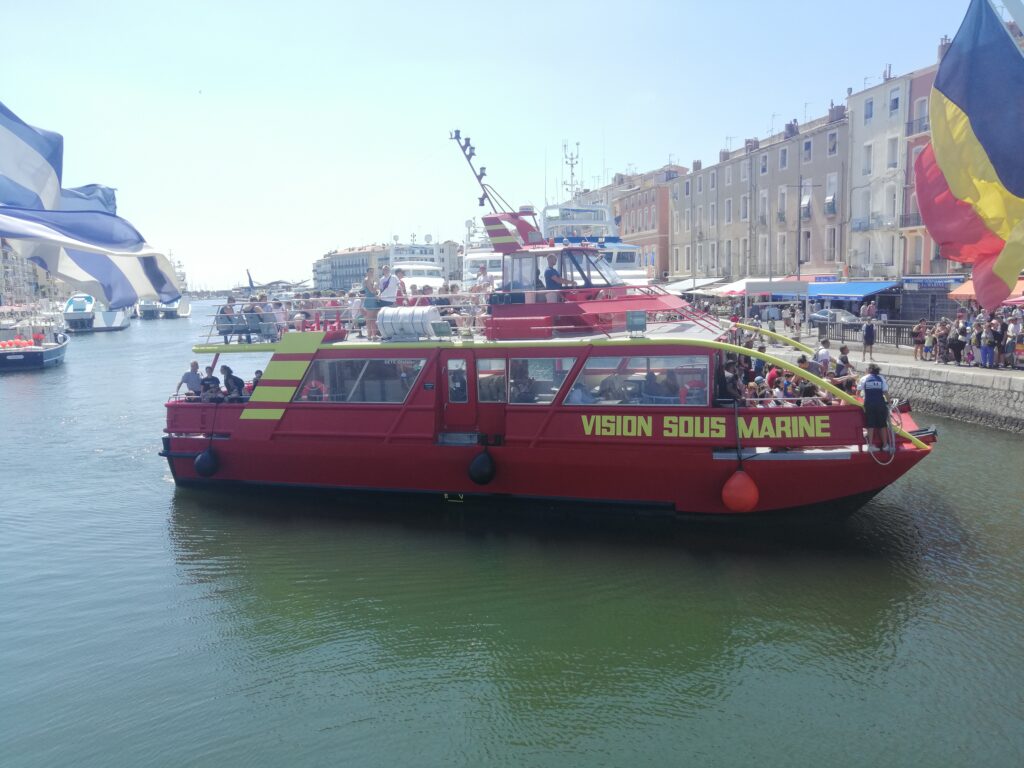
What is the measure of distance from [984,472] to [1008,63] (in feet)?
26.9

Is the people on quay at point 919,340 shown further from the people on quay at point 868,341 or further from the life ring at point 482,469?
the life ring at point 482,469

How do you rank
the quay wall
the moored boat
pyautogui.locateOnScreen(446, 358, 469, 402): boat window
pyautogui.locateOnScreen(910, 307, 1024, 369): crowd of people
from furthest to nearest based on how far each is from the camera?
the moored boat < pyautogui.locateOnScreen(910, 307, 1024, 369): crowd of people < the quay wall < pyautogui.locateOnScreen(446, 358, 469, 402): boat window

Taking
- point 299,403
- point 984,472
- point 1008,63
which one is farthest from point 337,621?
point 984,472

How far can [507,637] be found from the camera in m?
9.30

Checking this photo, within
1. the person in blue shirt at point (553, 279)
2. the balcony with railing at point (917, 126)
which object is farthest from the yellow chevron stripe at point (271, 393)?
the balcony with railing at point (917, 126)

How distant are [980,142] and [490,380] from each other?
742 centimetres

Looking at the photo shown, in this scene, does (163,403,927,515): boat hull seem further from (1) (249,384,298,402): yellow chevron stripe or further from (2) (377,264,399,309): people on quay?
(2) (377,264,399,309): people on quay

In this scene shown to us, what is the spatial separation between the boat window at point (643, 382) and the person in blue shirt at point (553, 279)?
8.30 feet

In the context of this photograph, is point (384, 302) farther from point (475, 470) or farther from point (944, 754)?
point (944, 754)

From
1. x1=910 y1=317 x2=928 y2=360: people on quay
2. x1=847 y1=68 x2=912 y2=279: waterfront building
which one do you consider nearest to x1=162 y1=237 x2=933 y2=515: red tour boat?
x1=910 y1=317 x2=928 y2=360: people on quay

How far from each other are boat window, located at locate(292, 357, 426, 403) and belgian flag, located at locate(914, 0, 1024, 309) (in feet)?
25.8

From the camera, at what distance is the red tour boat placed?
1112 cm

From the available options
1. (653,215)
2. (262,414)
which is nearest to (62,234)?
(262,414)

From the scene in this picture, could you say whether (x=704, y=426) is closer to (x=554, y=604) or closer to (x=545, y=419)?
(x=545, y=419)
